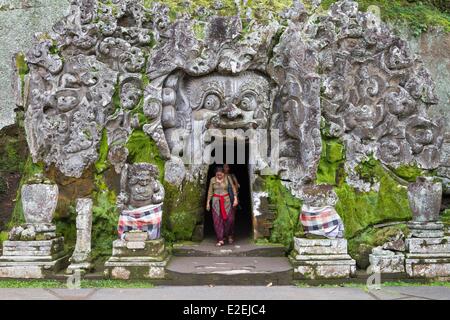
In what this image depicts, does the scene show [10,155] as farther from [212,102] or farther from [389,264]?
[389,264]

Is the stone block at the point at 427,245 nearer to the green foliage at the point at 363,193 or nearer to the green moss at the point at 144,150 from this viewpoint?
the green foliage at the point at 363,193

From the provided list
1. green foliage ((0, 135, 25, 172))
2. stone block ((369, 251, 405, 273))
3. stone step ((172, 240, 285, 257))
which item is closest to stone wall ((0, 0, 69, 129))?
green foliage ((0, 135, 25, 172))

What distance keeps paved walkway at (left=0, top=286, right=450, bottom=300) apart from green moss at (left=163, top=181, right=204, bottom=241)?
1.81m

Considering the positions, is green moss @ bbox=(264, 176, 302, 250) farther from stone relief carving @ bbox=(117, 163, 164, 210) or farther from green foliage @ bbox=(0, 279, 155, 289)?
green foliage @ bbox=(0, 279, 155, 289)

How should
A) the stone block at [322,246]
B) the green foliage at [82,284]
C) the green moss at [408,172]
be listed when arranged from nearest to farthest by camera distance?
the green foliage at [82,284] → the stone block at [322,246] → the green moss at [408,172]

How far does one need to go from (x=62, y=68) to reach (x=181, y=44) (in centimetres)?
207

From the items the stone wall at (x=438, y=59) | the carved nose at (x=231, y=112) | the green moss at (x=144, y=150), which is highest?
the stone wall at (x=438, y=59)

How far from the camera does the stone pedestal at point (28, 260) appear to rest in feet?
24.5

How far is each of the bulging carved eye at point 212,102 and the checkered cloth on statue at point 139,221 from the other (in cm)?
226

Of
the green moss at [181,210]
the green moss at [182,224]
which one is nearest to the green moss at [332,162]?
the green moss at [181,210]

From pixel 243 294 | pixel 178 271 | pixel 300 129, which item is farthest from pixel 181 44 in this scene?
pixel 243 294

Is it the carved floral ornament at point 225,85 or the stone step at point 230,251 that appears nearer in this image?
the stone step at point 230,251

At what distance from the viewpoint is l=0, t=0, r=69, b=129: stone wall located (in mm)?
13633

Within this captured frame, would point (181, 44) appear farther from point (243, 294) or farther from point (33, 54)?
point (243, 294)
